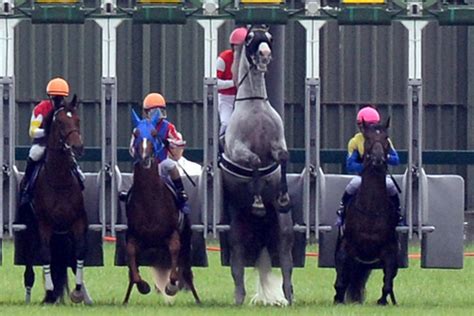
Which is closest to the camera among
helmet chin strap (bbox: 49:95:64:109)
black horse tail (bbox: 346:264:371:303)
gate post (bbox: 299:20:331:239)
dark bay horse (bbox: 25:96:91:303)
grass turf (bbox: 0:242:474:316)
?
grass turf (bbox: 0:242:474:316)

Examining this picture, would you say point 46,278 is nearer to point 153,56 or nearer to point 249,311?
point 249,311

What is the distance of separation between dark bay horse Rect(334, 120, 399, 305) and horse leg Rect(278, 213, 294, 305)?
477 mm

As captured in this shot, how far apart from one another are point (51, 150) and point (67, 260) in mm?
1142

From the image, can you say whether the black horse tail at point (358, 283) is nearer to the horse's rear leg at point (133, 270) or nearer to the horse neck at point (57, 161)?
the horse's rear leg at point (133, 270)

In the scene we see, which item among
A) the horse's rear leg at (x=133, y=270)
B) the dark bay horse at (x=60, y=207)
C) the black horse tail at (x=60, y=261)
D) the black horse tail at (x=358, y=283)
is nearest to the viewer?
the dark bay horse at (x=60, y=207)

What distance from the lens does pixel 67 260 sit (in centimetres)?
1778


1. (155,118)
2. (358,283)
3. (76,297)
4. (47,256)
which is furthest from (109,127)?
(358,283)

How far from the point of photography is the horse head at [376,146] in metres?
17.2

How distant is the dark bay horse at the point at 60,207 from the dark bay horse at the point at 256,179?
1.34m

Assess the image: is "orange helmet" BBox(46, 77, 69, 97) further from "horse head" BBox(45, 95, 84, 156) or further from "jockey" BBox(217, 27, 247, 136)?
"jockey" BBox(217, 27, 247, 136)

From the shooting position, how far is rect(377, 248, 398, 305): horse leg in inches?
690

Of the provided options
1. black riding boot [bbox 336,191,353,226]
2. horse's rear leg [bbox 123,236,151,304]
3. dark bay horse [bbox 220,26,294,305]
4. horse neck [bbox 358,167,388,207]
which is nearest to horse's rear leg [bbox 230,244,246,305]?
dark bay horse [bbox 220,26,294,305]

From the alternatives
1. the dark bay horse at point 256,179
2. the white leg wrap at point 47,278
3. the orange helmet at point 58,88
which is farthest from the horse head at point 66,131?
the dark bay horse at point 256,179

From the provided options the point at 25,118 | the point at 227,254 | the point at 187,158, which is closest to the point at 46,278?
the point at 227,254
